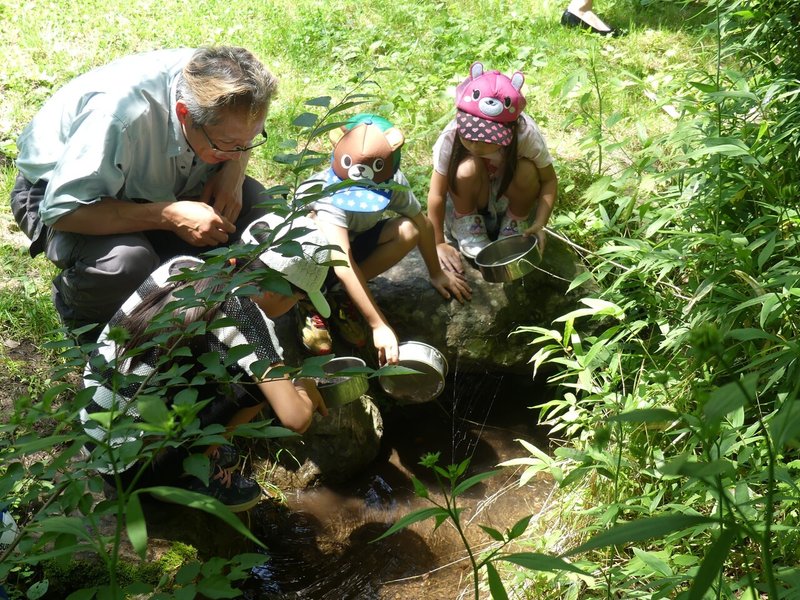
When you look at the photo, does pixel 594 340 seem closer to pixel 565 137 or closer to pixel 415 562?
pixel 415 562

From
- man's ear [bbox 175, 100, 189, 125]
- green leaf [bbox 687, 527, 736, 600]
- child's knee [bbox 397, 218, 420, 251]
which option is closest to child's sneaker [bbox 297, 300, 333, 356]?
child's knee [bbox 397, 218, 420, 251]

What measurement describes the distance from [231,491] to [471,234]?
5.27 ft

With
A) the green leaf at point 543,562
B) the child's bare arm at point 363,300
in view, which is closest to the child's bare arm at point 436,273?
the child's bare arm at point 363,300

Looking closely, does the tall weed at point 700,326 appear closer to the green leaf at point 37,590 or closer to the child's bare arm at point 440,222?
the child's bare arm at point 440,222

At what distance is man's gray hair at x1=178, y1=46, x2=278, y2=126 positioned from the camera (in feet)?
8.55

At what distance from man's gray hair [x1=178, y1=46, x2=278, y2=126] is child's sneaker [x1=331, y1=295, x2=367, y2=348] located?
968 millimetres

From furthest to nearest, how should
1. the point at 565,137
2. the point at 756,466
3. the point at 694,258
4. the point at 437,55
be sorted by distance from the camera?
the point at 437,55
the point at 565,137
the point at 694,258
the point at 756,466

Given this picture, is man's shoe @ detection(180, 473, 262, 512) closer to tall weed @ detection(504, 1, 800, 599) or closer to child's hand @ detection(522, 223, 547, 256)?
tall weed @ detection(504, 1, 800, 599)

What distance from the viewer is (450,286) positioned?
3.53 metres

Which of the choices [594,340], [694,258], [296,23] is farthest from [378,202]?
[296,23]

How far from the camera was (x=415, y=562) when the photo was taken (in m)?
3.00

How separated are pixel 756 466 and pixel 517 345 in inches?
58.9

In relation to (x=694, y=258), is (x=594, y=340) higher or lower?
lower

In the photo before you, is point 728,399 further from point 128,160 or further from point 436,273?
point 436,273
